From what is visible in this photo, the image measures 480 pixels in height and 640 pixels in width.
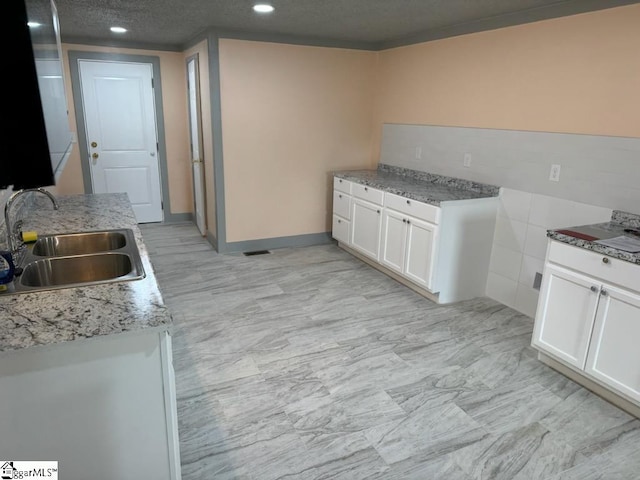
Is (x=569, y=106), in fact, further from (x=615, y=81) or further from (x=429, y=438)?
(x=429, y=438)

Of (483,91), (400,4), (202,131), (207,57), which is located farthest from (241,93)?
(483,91)

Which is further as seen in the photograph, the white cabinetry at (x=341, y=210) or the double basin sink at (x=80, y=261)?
the white cabinetry at (x=341, y=210)

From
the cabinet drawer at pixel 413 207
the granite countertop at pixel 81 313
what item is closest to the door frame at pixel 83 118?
the cabinet drawer at pixel 413 207

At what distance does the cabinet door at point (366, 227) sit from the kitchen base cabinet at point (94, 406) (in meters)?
2.94

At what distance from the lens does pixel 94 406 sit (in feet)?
4.62

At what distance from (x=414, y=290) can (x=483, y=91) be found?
5.84 feet

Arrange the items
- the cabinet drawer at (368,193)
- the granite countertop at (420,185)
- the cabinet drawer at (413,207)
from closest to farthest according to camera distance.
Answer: the cabinet drawer at (413,207), the granite countertop at (420,185), the cabinet drawer at (368,193)

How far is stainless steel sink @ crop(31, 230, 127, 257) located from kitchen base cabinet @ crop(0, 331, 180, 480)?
113cm

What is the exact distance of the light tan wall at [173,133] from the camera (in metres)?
5.33

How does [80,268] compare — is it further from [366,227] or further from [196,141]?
[196,141]

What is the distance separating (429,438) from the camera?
2.15 m

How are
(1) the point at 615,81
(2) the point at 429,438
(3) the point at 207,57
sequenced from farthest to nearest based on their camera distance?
(3) the point at 207,57, (1) the point at 615,81, (2) the point at 429,438

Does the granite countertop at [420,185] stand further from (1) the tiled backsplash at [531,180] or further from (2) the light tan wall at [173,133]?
(2) the light tan wall at [173,133]

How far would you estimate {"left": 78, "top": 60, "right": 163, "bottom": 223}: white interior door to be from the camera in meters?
5.30
